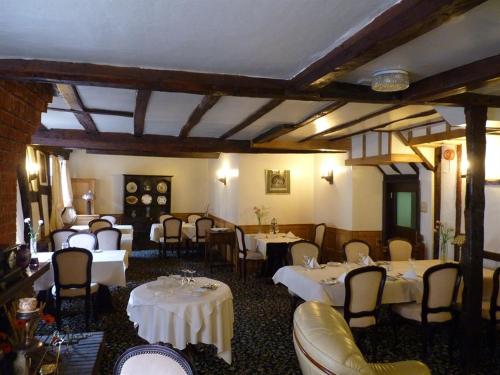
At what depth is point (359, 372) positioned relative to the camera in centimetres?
177

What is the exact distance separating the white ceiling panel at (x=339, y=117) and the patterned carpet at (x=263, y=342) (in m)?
2.31

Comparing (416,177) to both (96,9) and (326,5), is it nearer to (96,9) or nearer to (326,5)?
(326,5)

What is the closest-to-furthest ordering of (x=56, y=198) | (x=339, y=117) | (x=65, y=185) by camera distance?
(x=339, y=117) < (x=56, y=198) < (x=65, y=185)

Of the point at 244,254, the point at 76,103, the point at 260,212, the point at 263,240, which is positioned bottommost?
the point at 244,254

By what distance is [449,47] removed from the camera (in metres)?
2.46

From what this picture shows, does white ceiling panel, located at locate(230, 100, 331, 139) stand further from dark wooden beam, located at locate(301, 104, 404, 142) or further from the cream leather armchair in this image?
the cream leather armchair

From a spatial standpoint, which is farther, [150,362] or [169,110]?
[169,110]

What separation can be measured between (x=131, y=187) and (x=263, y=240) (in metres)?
5.32

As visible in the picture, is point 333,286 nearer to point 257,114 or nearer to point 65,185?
point 257,114

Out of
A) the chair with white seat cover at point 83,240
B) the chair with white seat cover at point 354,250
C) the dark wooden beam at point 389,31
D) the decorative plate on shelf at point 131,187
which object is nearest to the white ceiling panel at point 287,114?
the dark wooden beam at point 389,31

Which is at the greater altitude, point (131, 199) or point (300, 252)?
point (131, 199)


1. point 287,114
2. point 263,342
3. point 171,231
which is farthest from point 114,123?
point 171,231

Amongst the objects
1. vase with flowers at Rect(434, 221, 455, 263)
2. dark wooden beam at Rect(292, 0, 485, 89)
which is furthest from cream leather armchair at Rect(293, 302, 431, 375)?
vase with flowers at Rect(434, 221, 455, 263)

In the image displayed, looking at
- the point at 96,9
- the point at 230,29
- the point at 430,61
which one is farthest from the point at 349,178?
the point at 96,9
